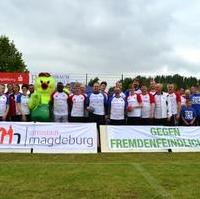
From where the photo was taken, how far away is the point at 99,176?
11203mm

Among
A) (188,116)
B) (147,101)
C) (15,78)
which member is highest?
(15,78)

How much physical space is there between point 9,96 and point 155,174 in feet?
23.4

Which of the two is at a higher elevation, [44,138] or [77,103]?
[77,103]

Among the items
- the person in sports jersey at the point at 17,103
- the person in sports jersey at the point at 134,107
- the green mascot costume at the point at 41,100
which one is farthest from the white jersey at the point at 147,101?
the person in sports jersey at the point at 17,103

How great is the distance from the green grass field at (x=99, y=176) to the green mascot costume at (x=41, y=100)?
194cm

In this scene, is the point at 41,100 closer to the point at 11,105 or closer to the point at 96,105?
the point at 11,105

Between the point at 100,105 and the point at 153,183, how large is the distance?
671 centimetres

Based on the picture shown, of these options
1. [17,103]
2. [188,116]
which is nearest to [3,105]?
[17,103]

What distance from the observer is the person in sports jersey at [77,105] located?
16703 mm

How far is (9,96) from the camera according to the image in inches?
669

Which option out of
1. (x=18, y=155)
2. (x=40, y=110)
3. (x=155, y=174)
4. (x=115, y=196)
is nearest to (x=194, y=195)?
(x=115, y=196)

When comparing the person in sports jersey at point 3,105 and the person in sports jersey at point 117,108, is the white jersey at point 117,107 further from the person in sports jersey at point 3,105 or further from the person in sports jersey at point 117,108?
the person in sports jersey at point 3,105

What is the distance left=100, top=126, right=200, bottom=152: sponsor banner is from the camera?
647 inches

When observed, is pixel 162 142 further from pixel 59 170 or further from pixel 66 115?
pixel 59 170
